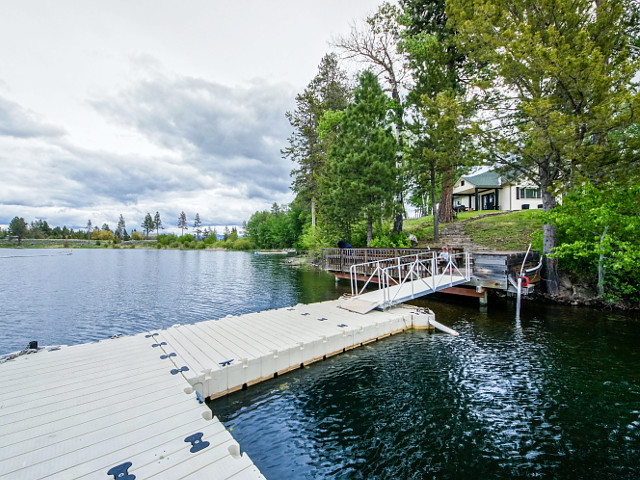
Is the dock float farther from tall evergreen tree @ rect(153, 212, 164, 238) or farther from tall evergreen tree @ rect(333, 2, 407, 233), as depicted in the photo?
tall evergreen tree @ rect(153, 212, 164, 238)

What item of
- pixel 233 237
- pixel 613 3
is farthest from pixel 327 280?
pixel 233 237

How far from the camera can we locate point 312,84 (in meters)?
30.7

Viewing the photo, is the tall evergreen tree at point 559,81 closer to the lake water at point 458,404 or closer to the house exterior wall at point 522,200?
the lake water at point 458,404

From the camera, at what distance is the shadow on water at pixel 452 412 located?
13.1 ft

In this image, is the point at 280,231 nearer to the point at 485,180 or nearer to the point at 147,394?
the point at 485,180

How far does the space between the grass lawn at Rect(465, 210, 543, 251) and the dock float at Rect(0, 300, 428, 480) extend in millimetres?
12861

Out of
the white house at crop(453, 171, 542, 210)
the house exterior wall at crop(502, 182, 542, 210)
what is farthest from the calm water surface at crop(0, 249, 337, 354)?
the house exterior wall at crop(502, 182, 542, 210)

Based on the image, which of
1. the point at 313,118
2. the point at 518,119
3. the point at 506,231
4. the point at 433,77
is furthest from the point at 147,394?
the point at 313,118

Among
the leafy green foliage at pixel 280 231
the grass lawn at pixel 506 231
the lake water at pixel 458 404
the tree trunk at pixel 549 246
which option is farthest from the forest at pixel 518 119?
the leafy green foliage at pixel 280 231

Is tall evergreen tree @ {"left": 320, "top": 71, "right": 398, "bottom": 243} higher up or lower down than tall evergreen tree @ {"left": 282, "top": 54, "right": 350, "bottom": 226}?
lower down

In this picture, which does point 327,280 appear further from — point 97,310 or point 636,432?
point 636,432

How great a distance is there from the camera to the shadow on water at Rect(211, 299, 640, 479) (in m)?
3.98

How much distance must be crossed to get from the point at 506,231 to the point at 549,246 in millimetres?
5970

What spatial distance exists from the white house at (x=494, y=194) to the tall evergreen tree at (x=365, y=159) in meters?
15.5
